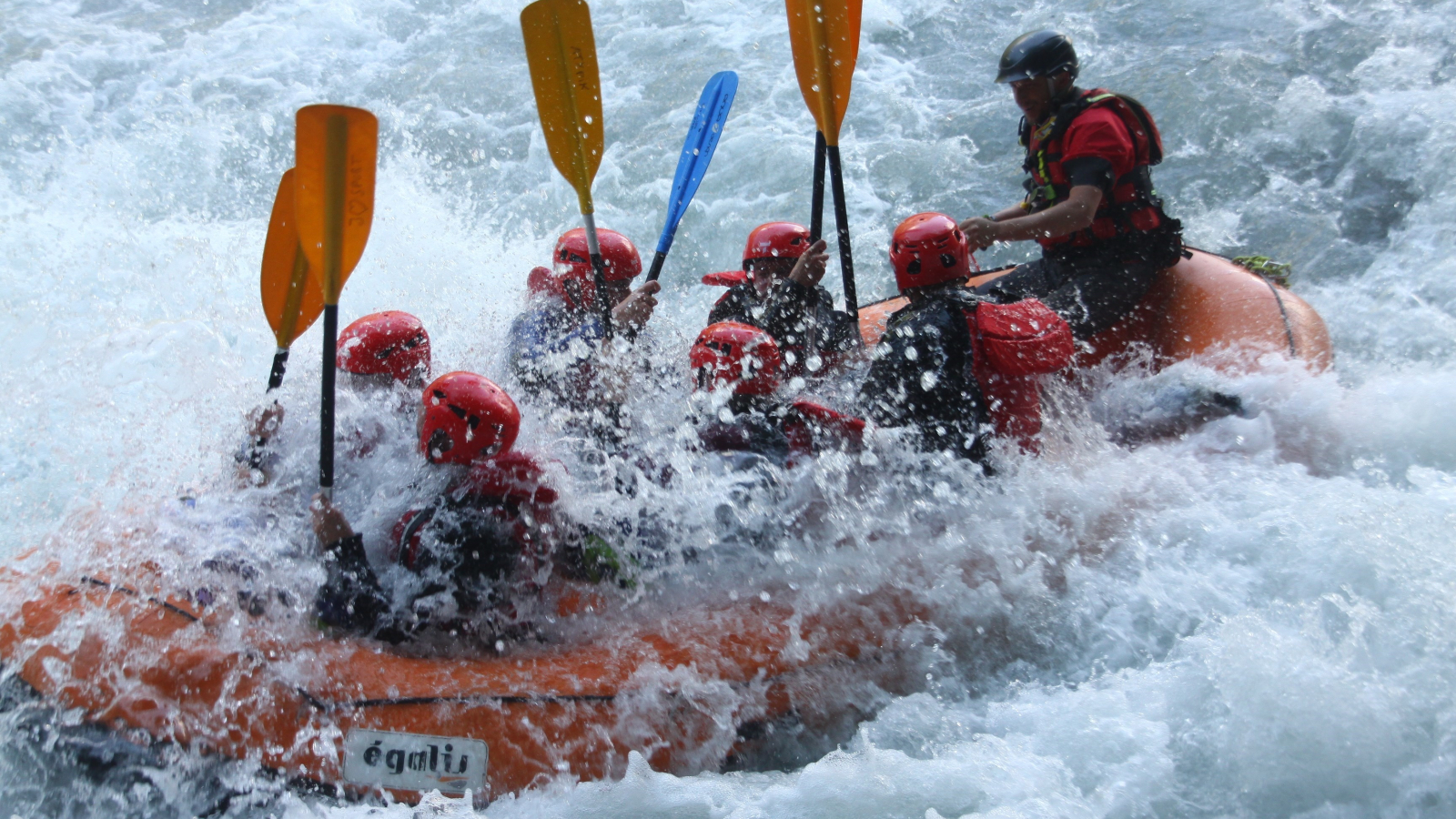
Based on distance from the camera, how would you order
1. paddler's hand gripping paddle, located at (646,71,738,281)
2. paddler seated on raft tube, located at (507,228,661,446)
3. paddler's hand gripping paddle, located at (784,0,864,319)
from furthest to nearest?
paddler's hand gripping paddle, located at (646,71,738,281), paddler's hand gripping paddle, located at (784,0,864,319), paddler seated on raft tube, located at (507,228,661,446)

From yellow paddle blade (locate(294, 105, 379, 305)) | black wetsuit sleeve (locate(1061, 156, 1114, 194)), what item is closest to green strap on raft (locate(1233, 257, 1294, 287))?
black wetsuit sleeve (locate(1061, 156, 1114, 194))

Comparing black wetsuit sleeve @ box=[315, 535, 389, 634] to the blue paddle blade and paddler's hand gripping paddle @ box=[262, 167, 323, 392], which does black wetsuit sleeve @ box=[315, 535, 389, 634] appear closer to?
paddler's hand gripping paddle @ box=[262, 167, 323, 392]

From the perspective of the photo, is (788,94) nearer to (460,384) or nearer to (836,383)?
(836,383)

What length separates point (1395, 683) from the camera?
2.36m

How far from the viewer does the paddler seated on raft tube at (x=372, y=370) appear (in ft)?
9.98

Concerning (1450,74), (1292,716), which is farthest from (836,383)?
(1450,74)

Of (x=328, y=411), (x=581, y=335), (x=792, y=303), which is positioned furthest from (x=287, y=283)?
(x=792, y=303)

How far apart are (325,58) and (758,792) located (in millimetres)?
9413

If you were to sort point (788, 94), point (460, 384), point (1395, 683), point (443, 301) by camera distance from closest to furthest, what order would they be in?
point (1395, 683) < point (460, 384) < point (443, 301) < point (788, 94)

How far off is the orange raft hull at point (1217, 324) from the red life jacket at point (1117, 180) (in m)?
0.27

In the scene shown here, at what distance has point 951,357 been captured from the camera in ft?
9.99

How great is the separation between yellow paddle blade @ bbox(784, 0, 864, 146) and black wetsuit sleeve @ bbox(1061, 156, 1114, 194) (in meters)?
0.93

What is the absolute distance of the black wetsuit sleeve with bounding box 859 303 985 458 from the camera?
304cm

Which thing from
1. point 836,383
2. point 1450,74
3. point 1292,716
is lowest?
point 1292,716
